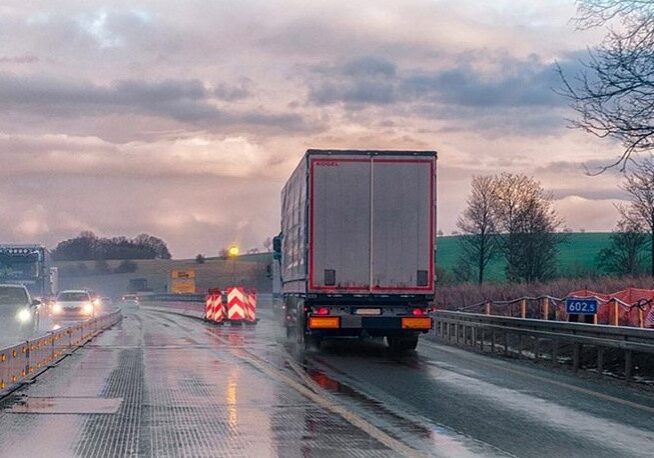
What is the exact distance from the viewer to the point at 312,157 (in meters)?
22.8

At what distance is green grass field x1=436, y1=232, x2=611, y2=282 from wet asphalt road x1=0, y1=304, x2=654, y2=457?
41505mm

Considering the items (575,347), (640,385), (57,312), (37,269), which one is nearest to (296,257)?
(575,347)

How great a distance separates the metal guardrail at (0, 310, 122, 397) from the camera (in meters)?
15.6

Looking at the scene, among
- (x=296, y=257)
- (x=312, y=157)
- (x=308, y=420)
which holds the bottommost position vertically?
(x=308, y=420)

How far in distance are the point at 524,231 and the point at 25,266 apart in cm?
3005

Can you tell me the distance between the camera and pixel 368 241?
2317 cm

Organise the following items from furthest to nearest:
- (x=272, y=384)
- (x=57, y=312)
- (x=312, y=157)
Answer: (x=57, y=312)
(x=312, y=157)
(x=272, y=384)

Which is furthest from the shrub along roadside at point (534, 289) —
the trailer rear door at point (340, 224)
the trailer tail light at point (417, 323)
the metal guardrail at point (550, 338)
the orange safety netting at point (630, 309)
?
the trailer rear door at point (340, 224)

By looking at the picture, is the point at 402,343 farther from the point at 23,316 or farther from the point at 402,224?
the point at 23,316

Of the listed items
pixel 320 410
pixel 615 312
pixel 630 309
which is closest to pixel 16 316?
pixel 615 312

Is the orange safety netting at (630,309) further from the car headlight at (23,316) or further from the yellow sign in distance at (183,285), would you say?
the yellow sign in distance at (183,285)

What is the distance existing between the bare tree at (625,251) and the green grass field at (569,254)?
131 centimetres

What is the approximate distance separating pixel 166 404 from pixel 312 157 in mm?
9631

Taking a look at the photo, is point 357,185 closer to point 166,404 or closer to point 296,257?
point 296,257
